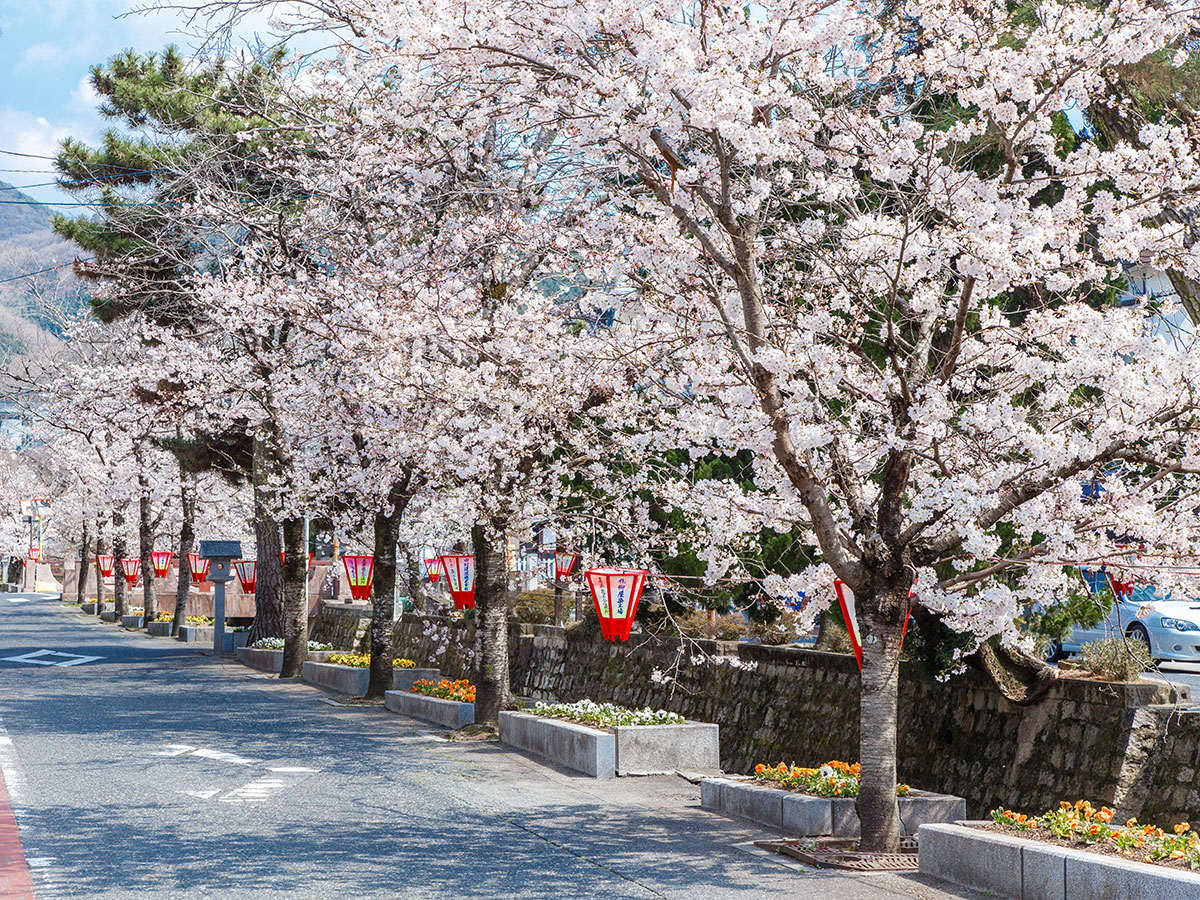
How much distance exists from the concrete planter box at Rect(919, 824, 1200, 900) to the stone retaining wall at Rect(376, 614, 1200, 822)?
1.91m

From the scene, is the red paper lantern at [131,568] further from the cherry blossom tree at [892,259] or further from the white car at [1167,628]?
the cherry blossom tree at [892,259]

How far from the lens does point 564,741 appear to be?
44.3 ft

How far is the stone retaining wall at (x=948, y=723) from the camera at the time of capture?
29.8 feet

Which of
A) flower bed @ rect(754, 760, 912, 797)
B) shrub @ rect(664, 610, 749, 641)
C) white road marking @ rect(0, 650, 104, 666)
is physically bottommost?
white road marking @ rect(0, 650, 104, 666)

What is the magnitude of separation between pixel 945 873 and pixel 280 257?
52.3ft

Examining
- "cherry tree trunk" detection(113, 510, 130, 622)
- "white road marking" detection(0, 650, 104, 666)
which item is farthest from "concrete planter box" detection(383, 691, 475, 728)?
"cherry tree trunk" detection(113, 510, 130, 622)

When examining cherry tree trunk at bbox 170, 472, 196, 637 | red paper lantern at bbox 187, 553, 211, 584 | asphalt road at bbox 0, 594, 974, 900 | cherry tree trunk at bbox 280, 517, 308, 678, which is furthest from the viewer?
cherry tree trunk at bbox 170, 472, 196, 637

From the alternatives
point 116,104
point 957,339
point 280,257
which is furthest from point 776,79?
point 116,104

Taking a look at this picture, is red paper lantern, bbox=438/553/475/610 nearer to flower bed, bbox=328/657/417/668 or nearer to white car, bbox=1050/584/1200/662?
flower bed, bbox=328/657/417/668

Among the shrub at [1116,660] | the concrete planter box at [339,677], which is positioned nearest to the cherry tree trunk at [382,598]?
the concrete planter box at [339,677]

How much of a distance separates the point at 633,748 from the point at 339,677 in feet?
36.1

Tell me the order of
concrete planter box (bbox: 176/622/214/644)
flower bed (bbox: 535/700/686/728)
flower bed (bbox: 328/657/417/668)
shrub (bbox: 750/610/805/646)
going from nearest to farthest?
flower bed (bbox: 535/700/686/728)
shrub (bbox: 750/610/805/646)
flower bed (bbox: 328/657/417/668)
concrete planter box (bbox: 176/622/214/644)

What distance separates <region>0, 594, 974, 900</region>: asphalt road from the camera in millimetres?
7789

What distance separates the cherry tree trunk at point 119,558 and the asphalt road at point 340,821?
30325 mm
